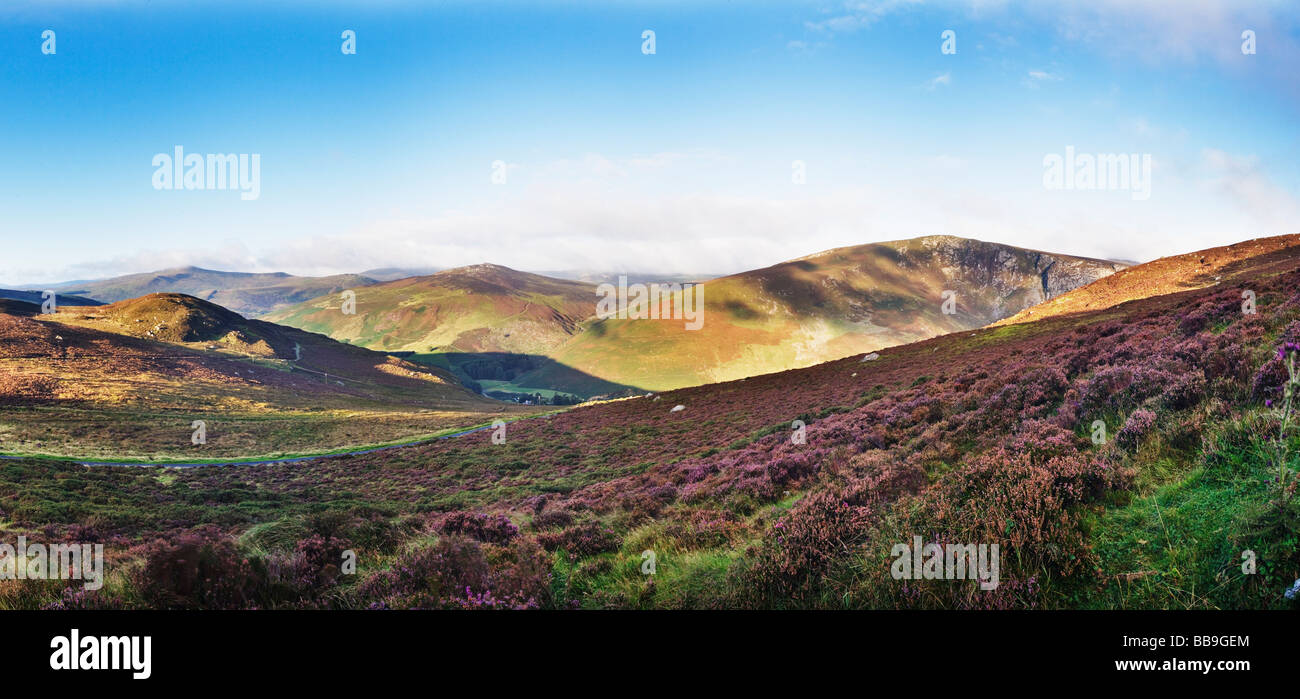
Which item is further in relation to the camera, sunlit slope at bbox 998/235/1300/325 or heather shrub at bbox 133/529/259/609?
sunlit slope at bbox 998/235/1300/325

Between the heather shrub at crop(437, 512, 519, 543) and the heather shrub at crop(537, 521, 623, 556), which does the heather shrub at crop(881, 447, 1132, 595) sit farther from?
the heather shrub at crop(437, 512, 519, 543)

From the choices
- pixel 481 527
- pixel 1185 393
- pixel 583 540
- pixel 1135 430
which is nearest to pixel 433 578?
pixel 583 540

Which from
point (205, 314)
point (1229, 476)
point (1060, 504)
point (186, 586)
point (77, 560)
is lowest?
point (77, 560)

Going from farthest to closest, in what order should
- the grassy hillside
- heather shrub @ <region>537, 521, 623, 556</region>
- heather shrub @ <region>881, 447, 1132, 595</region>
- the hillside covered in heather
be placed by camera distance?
the grassy hillside, heather shrub @ <region>537, 521, 623, 556</region>, heather shrub @ <region>881, 447, 1132, 595</region>, the hillside covered in heather

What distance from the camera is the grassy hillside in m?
43.3

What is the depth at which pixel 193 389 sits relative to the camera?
68750mm

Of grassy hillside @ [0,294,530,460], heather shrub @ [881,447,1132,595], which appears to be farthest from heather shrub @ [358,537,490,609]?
grassy hillside @ [0,294,530,460]

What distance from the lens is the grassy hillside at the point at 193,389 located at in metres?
Answer: 43.3

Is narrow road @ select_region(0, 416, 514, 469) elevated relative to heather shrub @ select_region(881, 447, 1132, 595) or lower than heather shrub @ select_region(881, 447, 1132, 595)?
lower

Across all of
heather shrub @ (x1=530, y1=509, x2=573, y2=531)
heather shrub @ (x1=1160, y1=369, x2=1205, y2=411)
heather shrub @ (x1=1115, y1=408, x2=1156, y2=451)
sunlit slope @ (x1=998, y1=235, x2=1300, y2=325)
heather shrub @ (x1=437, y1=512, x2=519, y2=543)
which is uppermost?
sunlit slope @ (x1=998, y1=235, x2=1300, y2=325)
